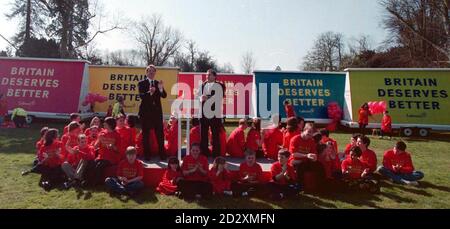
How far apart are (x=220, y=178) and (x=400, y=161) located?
4118mm

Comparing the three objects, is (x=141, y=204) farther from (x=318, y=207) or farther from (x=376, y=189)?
(x=376, y=189)

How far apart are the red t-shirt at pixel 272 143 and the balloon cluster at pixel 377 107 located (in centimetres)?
943

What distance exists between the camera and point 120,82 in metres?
18.6

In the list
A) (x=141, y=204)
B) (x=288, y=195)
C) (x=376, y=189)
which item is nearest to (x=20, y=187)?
(x=141, y=204)

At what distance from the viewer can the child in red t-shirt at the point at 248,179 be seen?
6.46m

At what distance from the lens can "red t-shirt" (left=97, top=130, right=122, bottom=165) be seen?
707 centimetres

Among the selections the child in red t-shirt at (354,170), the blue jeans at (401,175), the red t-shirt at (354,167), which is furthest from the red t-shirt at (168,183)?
the blue jeans at (401,175)

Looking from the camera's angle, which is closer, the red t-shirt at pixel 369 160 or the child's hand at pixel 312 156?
the child's hand at pixel 312 156

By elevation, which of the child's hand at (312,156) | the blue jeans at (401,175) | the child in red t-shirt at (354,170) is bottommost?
the blue jeans at (401,175)

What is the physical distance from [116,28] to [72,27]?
4.59 metres

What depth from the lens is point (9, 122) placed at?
52.5 ft

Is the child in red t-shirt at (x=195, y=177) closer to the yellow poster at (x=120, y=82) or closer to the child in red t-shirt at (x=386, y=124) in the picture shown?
the child in red t-shirt at (x=386, y=124)

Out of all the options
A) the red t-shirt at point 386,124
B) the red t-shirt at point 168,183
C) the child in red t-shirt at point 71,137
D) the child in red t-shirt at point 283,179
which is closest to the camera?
the child in red t-shirt at point 283,179

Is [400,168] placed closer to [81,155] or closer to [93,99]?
[81,155]
